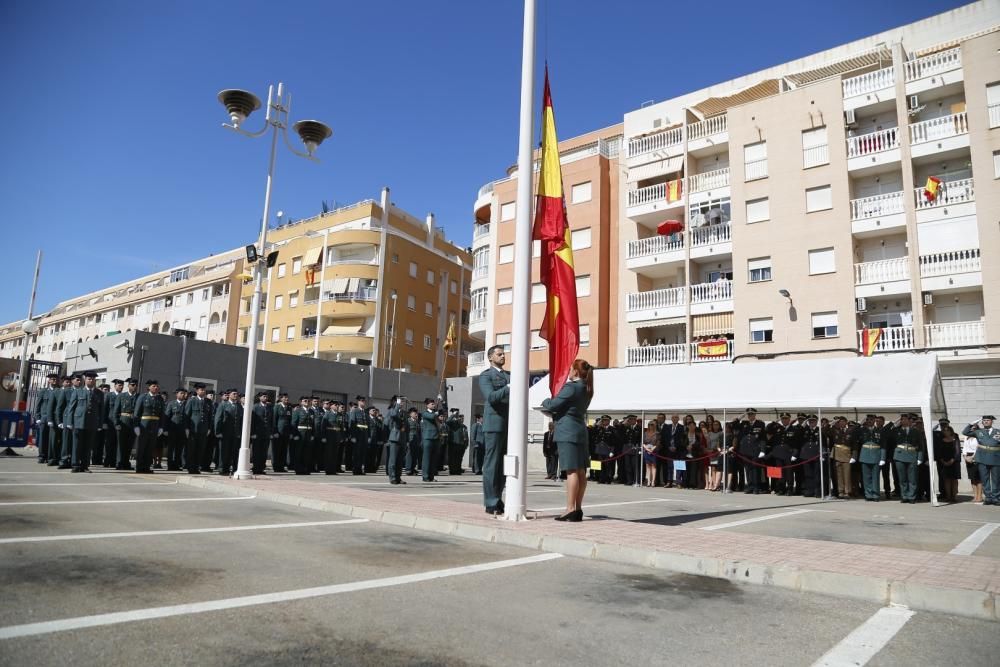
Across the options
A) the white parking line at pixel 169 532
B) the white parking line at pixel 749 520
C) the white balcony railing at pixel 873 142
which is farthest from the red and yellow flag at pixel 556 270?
the white balcony railing at pixel 873 142

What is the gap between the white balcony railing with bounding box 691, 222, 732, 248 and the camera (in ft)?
103

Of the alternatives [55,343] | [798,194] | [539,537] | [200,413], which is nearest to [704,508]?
[539,537]

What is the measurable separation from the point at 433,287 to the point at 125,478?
154 ft

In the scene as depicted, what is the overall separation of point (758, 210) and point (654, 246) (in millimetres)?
5178

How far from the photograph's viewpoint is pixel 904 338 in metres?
25.9

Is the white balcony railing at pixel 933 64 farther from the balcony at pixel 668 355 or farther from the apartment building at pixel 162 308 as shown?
the apartment building at pixel 162 308

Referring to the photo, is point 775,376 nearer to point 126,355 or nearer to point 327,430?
point 327,430

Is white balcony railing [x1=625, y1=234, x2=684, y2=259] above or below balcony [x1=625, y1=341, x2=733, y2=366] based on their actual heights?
above

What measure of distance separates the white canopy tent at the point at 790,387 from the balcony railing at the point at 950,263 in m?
10.4

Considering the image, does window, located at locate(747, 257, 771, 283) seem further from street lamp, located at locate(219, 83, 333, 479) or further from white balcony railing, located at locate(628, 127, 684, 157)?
street lamp, located at locate(219, 83, 333, 479)

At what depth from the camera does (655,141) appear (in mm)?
34969

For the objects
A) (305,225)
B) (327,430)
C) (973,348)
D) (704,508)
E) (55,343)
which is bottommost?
(704,508)

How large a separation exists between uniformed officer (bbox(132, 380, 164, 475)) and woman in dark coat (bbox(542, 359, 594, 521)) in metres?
10.1

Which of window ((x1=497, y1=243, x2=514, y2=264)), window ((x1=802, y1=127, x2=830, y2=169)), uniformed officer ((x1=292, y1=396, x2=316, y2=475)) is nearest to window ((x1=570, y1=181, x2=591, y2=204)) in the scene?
window ((x1=497, y1=243, x2=514, y2=264))
